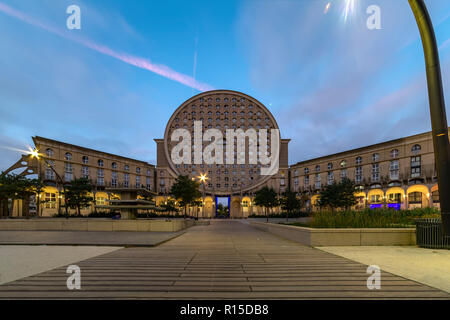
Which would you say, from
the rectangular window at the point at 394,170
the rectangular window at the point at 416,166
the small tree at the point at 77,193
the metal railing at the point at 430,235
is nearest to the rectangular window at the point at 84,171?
the small tree at the point at 77,193

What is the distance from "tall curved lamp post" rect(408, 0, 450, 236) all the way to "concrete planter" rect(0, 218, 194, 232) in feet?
52.0

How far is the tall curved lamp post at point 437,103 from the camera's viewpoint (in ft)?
18.4

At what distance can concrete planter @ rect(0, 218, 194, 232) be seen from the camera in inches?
687

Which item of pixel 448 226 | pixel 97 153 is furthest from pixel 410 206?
pixel 97 153

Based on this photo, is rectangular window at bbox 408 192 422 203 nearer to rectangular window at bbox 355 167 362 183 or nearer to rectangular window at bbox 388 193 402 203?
rectangular window at bbox 388 193 402 203

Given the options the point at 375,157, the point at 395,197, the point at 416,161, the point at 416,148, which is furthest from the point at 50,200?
the point at 416,148

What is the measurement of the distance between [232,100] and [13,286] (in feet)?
254

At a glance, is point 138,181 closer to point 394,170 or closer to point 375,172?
point 375,172

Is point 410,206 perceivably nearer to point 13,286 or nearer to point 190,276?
point 190,276

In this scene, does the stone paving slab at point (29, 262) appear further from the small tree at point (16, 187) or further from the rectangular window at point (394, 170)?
the rectangular window at point (394, 170)

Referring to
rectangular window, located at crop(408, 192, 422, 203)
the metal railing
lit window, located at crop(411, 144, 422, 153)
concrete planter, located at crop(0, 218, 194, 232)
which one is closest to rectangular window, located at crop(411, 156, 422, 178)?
lit window, located at crop(411, 144, 422, 153)

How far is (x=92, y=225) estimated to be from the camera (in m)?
17.8

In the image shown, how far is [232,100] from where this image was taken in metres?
78.6

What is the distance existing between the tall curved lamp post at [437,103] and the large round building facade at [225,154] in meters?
65.4
